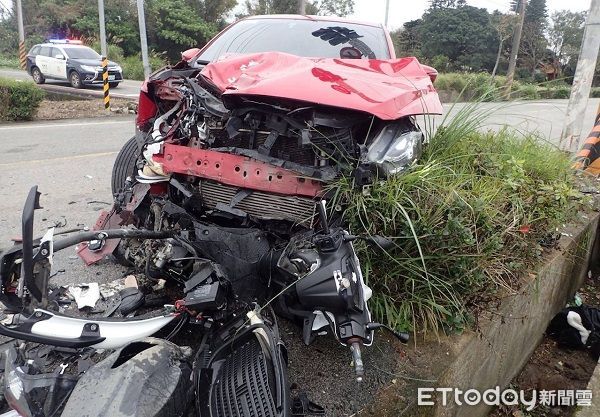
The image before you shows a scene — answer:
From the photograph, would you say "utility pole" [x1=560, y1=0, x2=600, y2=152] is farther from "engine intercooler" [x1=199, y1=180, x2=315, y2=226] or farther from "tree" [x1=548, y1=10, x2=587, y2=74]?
"tree" [x1=548, y1=10, x2=587, y2=74]

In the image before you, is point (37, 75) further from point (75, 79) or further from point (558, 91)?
point (558, 91)

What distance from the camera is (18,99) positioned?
411 inches

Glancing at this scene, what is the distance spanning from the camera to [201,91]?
2.49 m

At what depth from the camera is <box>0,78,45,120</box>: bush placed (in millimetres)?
10234

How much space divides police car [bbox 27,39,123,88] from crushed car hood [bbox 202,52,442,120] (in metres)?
16.4

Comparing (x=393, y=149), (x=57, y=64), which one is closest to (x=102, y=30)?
(x=57, y=64)

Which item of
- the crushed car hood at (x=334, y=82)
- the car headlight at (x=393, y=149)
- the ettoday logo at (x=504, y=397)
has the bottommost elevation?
the ettoday logo at (x=504, y=397)

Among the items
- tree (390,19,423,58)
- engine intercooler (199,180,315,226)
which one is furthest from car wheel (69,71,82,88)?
tree (390,19,423,58)

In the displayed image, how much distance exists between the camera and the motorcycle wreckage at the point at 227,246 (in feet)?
5.46

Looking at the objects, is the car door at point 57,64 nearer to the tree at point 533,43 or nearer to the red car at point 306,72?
the red car at point 306,72

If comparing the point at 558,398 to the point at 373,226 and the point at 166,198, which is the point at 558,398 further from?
the point at 166,198

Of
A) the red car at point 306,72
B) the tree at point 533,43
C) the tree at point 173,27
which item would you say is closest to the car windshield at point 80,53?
the red car at point 306,72

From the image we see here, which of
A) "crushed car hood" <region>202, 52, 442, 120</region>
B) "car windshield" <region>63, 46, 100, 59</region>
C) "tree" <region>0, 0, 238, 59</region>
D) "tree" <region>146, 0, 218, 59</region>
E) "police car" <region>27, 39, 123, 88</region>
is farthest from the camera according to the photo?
"tree" <region>0, 0, 238, 59</region>

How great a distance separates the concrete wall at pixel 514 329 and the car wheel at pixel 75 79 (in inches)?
689
